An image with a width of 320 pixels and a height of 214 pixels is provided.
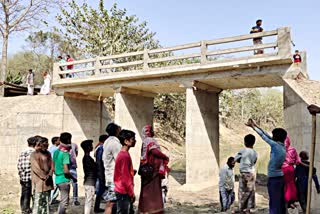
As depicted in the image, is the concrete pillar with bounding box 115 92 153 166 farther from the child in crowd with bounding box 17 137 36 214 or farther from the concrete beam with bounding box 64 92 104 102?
the child in crowd with bounding box 17 137 36 214

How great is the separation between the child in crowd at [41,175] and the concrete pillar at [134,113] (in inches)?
330

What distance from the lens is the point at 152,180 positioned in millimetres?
4957

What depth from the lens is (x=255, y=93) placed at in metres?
47.0

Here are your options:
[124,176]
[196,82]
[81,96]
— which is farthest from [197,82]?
[124,176]

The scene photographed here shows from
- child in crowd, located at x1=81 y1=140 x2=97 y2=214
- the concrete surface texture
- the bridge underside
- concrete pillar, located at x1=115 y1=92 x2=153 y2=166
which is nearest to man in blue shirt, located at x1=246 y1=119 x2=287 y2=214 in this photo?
child in crowd, located at x1=81 y1=140 x2=97 y2=214

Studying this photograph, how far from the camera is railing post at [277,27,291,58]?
10102 millimetres

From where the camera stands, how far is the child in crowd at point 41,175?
5590 mm

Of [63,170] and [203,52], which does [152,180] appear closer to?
[63,170]

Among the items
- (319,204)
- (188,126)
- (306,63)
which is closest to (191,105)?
(188,126)

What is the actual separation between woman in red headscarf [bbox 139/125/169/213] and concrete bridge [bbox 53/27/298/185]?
6.53m

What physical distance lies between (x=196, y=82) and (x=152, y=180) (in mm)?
7690

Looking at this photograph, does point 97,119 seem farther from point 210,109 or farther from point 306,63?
point 306,63

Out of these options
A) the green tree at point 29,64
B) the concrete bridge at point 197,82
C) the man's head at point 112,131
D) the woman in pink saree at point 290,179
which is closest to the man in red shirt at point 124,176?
the man's head at point 112,131

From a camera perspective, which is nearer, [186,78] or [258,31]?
[258,31]
